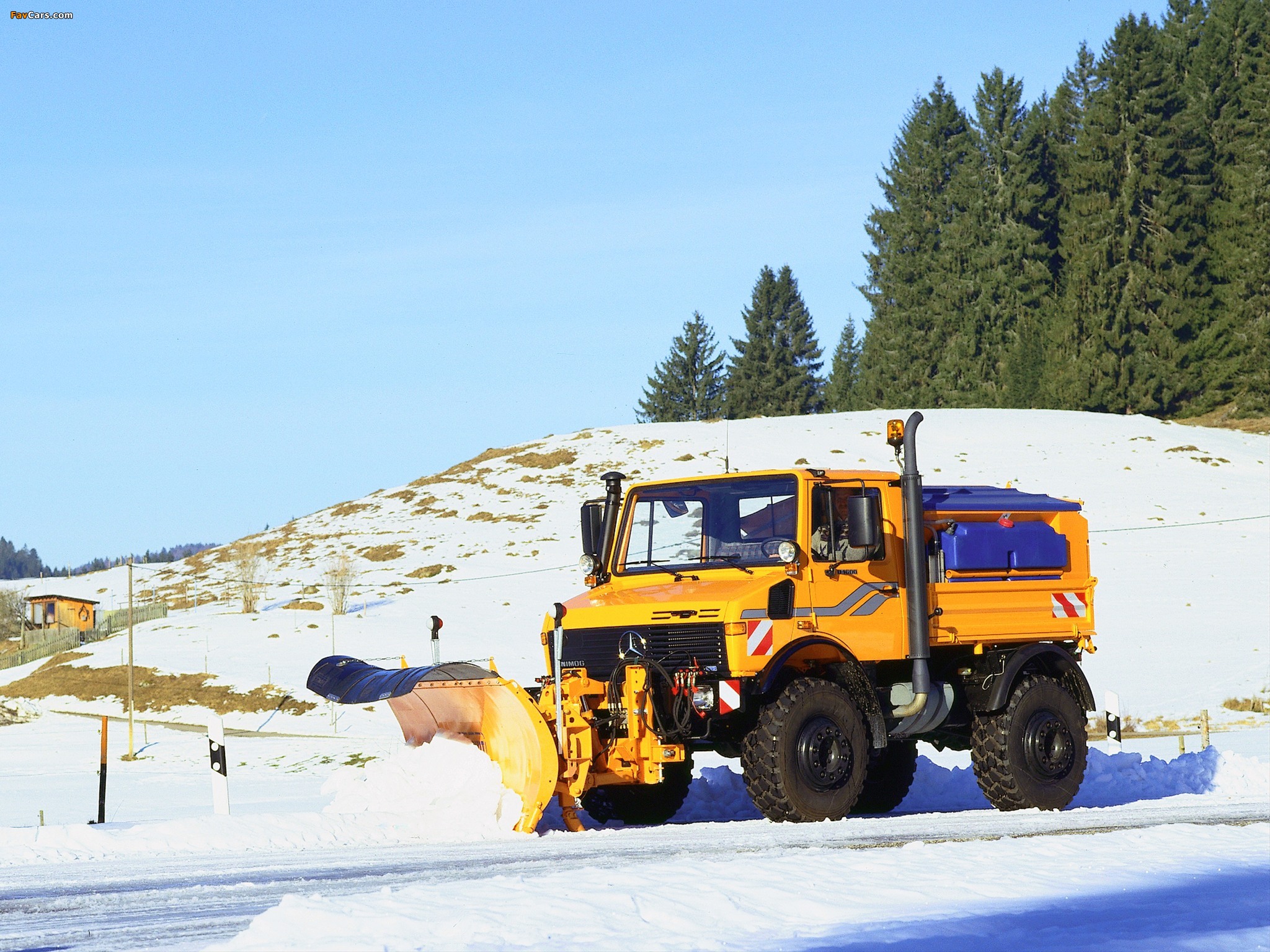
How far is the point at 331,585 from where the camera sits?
46.0 metres

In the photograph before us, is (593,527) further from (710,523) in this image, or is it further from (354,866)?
(354,866)

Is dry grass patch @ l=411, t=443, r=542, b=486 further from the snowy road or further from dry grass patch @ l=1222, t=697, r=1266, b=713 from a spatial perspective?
the snowy road

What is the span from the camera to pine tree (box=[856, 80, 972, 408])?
270 feet

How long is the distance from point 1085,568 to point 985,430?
50.7 meters

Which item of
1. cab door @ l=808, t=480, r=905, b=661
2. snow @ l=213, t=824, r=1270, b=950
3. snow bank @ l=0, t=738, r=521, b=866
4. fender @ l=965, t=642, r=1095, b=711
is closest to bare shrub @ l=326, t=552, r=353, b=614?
snow bank @ l=0, t=738, r=521, b=866

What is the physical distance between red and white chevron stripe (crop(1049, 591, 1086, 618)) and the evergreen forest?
2531 inches

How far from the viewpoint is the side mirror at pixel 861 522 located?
11.2 meters

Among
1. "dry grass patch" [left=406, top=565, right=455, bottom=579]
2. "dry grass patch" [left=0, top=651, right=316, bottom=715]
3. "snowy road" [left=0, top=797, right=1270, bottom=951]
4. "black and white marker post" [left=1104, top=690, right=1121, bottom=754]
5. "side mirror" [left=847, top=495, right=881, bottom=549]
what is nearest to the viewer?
"snowy road" [left=0, top=797, right=1270, bottom=951]

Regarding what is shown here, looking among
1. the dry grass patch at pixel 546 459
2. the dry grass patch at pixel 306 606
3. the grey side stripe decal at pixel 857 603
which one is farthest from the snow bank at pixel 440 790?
the dry grass patch at pixel 546 459

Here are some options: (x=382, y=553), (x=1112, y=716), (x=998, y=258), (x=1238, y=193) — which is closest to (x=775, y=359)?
(x=998, y=258)

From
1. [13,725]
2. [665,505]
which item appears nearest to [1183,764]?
[665,505]

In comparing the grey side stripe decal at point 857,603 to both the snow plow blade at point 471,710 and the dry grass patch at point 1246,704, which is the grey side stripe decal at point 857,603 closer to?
the snow plow blade at point 471,710

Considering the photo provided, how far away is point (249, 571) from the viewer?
5272 centimetres

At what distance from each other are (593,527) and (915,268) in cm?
7506
